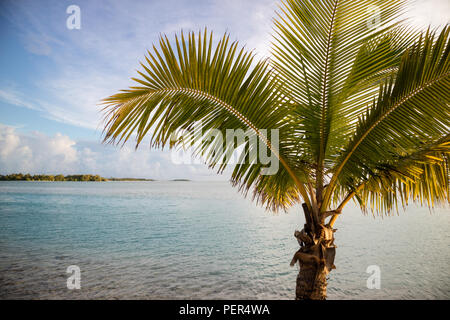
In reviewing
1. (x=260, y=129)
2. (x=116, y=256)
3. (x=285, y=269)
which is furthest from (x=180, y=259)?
(x=260, y=129)

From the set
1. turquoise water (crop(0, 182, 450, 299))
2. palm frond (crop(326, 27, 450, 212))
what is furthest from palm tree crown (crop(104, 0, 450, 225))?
turquoise water (crop(0, 182, 450, 299))

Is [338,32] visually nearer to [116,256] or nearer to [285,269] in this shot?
[285,269]

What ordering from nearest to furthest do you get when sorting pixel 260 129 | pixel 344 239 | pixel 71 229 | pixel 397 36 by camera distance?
pixel 260 129, pixel 397 36, pixel 344 239, pixel 71 229

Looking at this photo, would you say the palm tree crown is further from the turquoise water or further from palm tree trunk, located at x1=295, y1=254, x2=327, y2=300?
the turquoise water

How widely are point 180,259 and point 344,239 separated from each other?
421 inches

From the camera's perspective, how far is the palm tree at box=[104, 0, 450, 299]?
101 inches

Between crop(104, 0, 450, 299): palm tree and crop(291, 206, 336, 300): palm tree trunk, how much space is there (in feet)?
0.04

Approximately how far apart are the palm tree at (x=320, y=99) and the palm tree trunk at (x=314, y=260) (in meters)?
0.01

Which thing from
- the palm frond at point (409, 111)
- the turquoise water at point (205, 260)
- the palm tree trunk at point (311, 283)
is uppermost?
the palm frond at point (409, 111)

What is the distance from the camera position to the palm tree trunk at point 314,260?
3016 millimetres

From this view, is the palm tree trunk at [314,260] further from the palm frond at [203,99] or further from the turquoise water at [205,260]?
the turquoise water at [205,260]

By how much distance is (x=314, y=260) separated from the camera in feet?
9.82

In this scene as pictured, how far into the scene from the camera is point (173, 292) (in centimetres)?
876

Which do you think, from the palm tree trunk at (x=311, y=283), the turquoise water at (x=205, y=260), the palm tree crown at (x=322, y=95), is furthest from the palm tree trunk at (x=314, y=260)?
the turquoise water at (x=205, y=260)
